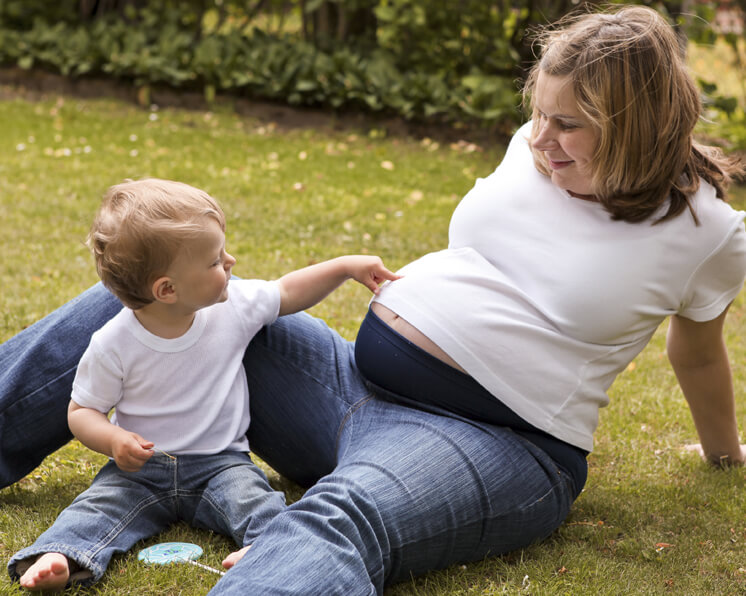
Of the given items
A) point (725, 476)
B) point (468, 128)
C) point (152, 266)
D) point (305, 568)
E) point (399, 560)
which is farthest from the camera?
point (468, 128)

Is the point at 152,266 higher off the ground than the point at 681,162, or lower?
lower

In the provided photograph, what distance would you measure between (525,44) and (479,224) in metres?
6.36

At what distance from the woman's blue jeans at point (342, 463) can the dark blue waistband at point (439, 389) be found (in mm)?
28

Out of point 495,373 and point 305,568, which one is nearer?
point 305,568

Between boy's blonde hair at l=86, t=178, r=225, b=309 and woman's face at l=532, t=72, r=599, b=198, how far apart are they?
81 cm

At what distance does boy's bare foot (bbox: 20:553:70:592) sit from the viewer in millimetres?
1997

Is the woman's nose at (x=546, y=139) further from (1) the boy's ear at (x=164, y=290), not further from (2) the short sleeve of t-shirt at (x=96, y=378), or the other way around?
(2) the short sleeve of t-shirt at (x=96, y=378)

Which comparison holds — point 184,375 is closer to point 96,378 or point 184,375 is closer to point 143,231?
point 96,378

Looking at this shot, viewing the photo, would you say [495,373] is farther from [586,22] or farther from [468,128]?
A: [468,128]

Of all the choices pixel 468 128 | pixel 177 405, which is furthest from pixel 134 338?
pixel 468 128

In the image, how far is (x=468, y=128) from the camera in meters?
8.26

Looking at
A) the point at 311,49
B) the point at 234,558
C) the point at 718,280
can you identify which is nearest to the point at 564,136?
the point at 718,280

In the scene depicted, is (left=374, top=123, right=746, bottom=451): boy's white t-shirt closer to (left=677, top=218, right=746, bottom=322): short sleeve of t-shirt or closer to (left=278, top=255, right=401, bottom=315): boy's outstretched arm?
(left=677, top=218, right=746, bottom=322): short sleeve of t-shirt

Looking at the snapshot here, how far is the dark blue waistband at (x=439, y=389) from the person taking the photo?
2211mm
